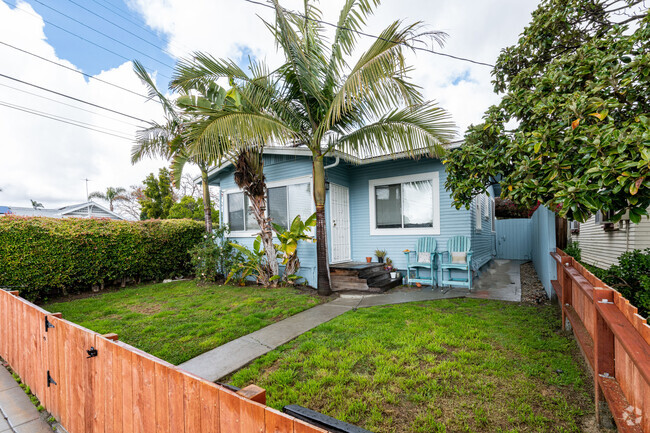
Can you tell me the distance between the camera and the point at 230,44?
35.1 ft

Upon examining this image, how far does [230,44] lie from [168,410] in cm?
1185

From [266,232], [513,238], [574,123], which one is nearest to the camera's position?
[574,123]

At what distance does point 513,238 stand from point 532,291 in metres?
8.41

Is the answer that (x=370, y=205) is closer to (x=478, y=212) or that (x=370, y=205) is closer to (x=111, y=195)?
(x=478, y=212)

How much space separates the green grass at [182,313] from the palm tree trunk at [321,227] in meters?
0.40

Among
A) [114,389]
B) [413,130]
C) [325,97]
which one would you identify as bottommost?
[114,389]

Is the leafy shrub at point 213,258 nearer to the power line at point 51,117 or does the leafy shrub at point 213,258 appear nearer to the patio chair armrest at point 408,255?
the patio chair armrest at point 408,255

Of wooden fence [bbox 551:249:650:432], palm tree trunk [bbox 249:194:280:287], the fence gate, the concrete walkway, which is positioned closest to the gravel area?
the concrete walkway

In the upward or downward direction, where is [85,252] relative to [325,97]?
downward

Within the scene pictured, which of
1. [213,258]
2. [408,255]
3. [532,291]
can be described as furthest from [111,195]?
[532,291]

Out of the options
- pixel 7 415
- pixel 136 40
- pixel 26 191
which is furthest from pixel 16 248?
pixel 26 191

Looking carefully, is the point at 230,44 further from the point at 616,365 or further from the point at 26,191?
the point at 26,191

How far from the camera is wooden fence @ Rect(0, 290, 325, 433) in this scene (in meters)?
1.27

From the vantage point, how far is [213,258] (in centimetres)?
901
